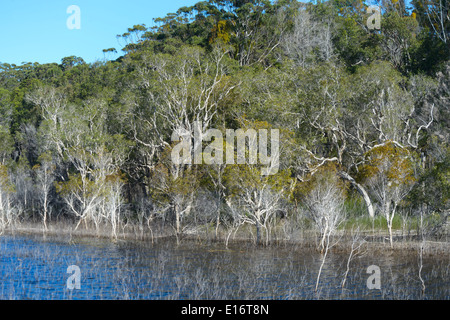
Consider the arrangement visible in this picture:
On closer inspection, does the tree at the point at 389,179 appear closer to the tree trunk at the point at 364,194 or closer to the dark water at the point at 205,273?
the dark water at the point at 205,273

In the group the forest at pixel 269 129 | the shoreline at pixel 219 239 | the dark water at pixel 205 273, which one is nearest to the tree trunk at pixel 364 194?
the forest at pixel 269 129

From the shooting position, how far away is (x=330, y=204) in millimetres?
29031

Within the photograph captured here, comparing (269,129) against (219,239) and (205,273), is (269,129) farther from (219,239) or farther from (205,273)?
(205,273)

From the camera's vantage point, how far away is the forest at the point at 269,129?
33812mm

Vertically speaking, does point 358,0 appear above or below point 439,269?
above

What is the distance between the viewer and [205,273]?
24.5m

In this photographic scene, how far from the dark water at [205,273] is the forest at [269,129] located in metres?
3.58

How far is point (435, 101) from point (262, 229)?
17.0 m

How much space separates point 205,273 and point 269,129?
1460 cm

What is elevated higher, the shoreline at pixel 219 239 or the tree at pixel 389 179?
the tree at pixel 389 179

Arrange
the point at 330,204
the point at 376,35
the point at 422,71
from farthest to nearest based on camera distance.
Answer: the point at 376,35, the point at 422,71, the point at 330,204

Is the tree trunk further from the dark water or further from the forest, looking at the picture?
the dark water

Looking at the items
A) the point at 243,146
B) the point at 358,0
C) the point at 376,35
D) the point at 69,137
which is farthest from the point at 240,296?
the point at 358,0

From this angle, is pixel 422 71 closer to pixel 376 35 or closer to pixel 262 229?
pixel 376 35
